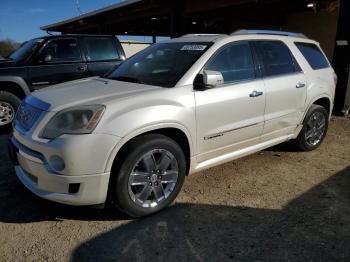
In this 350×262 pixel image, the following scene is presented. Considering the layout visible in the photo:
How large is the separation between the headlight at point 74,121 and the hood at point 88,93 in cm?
9

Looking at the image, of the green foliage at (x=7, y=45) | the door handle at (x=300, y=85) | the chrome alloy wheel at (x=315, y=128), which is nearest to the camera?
the door handle at (x=300, y=85)

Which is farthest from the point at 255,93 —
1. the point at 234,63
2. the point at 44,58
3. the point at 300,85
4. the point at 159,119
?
the point at 44,58

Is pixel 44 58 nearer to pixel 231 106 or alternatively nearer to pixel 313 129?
pixel 231 106

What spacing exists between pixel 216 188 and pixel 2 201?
2.30 m

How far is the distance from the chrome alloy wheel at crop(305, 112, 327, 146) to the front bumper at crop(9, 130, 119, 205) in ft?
11.0

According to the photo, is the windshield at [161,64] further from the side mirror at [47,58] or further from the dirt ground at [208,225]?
the side mirror at [47,58]

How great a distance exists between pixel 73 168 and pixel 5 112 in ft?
14.7

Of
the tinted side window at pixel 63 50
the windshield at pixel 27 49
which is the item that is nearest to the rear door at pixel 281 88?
the tinted side window at pixel 63 50

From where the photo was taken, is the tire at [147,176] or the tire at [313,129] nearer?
the tire at [147,176]

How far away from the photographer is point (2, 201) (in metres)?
3.82

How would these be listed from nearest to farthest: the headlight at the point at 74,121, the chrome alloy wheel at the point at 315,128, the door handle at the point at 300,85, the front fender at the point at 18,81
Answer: the headlight at the point at 74,121, the door handle at the point at 300,85, the chrome alloy wheel at the point at 315,128, the front fender at the point at 18,81

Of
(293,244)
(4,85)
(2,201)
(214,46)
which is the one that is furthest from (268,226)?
(4,85)

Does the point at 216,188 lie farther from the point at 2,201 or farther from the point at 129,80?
the point at 2,201

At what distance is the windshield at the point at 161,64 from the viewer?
12.8 ft
